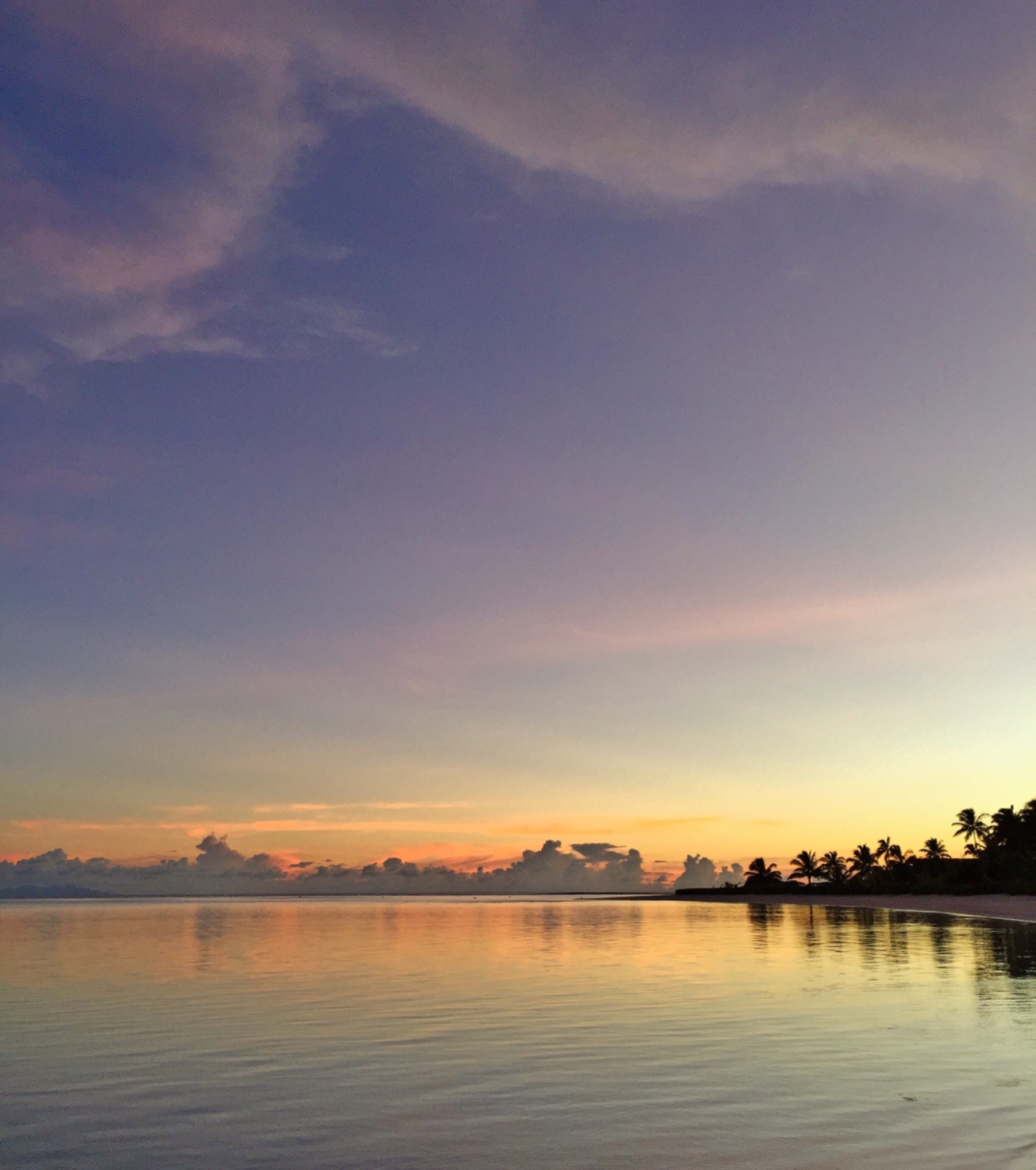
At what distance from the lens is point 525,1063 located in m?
20.9

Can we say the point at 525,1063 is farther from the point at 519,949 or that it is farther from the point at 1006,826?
the point at 1006,826

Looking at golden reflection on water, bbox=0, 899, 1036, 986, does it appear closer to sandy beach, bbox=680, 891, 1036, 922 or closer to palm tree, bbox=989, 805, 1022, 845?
sandy beach, bbox=680, 891, 1036, 922

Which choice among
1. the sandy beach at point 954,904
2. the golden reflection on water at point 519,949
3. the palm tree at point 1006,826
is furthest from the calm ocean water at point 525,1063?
the palm tree at point 1006,826

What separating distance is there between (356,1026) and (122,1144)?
12008 millimetres

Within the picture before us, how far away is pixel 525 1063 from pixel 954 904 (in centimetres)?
10933

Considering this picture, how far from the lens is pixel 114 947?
60156 millimetres

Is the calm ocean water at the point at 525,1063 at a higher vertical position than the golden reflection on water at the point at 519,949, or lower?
higher

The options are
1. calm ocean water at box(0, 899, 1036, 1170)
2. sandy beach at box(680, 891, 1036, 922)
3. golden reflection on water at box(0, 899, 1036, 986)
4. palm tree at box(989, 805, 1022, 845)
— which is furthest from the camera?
palm tree at box(989, 805, 1022, 845)

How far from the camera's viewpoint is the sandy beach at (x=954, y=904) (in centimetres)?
8675

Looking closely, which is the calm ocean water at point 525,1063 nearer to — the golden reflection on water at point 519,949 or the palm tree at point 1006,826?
the golden reflection on water at point 519,949

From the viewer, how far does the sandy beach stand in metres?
86.8

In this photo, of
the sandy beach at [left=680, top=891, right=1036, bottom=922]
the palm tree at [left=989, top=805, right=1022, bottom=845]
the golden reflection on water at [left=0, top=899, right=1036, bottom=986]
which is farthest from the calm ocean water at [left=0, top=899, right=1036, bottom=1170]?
the palm tree at [left=989, top=805, right=1022, bottom=845]

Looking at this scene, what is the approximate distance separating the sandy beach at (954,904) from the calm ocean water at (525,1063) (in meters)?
46.7

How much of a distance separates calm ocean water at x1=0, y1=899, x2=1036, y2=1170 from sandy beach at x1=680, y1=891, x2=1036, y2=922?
46.7 meters
